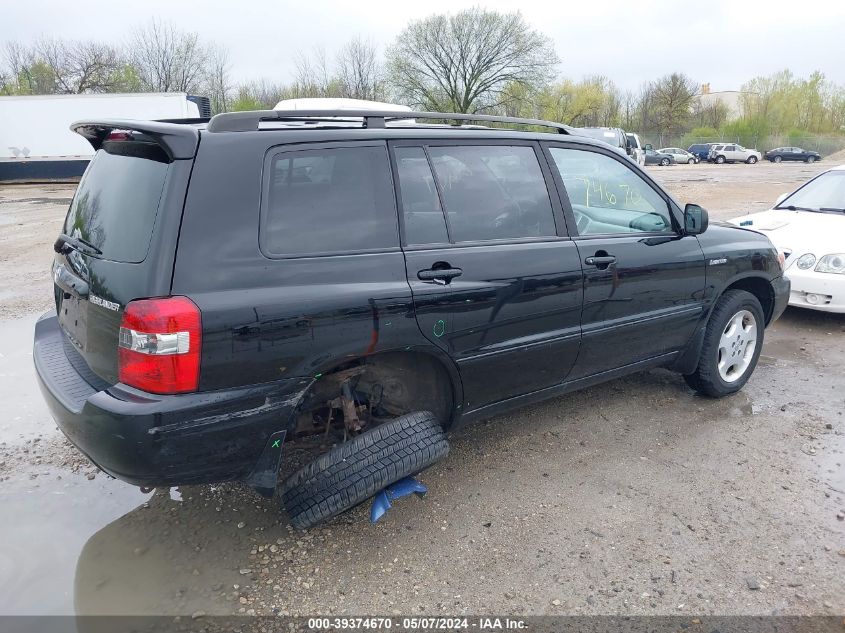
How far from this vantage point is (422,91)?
151ft

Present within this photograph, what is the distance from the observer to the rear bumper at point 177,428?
2.35 meters

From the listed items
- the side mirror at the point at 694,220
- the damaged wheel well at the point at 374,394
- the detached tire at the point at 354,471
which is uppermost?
the side mirror at the point at 694,220

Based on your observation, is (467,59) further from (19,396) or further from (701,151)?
(19,396)

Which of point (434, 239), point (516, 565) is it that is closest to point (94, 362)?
point (434, 239)

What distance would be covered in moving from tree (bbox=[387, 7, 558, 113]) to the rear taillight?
46003 millimetres

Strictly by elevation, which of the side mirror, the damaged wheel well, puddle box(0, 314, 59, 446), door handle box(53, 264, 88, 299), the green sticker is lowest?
puddle box(0, 314, 59, 446)

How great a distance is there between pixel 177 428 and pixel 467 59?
49258 millimetres

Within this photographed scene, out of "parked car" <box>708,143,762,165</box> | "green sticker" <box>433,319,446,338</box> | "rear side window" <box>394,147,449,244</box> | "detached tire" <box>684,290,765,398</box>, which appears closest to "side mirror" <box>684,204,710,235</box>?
"detached tire" <box>684,290,765,398</box>

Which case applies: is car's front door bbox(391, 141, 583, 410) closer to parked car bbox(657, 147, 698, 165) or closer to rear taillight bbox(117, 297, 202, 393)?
rear taillight bbox(117, 297, 202, 393)

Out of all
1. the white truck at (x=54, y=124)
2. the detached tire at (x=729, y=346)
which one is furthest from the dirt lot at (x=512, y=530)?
the white truck at (x=54, y=124)

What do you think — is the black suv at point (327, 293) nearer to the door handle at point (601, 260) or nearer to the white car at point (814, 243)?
the door handle at point (601, 260)

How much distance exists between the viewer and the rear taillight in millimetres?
2324

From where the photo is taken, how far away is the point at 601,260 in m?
3.50

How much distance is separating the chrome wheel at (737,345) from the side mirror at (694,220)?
0.77 m
